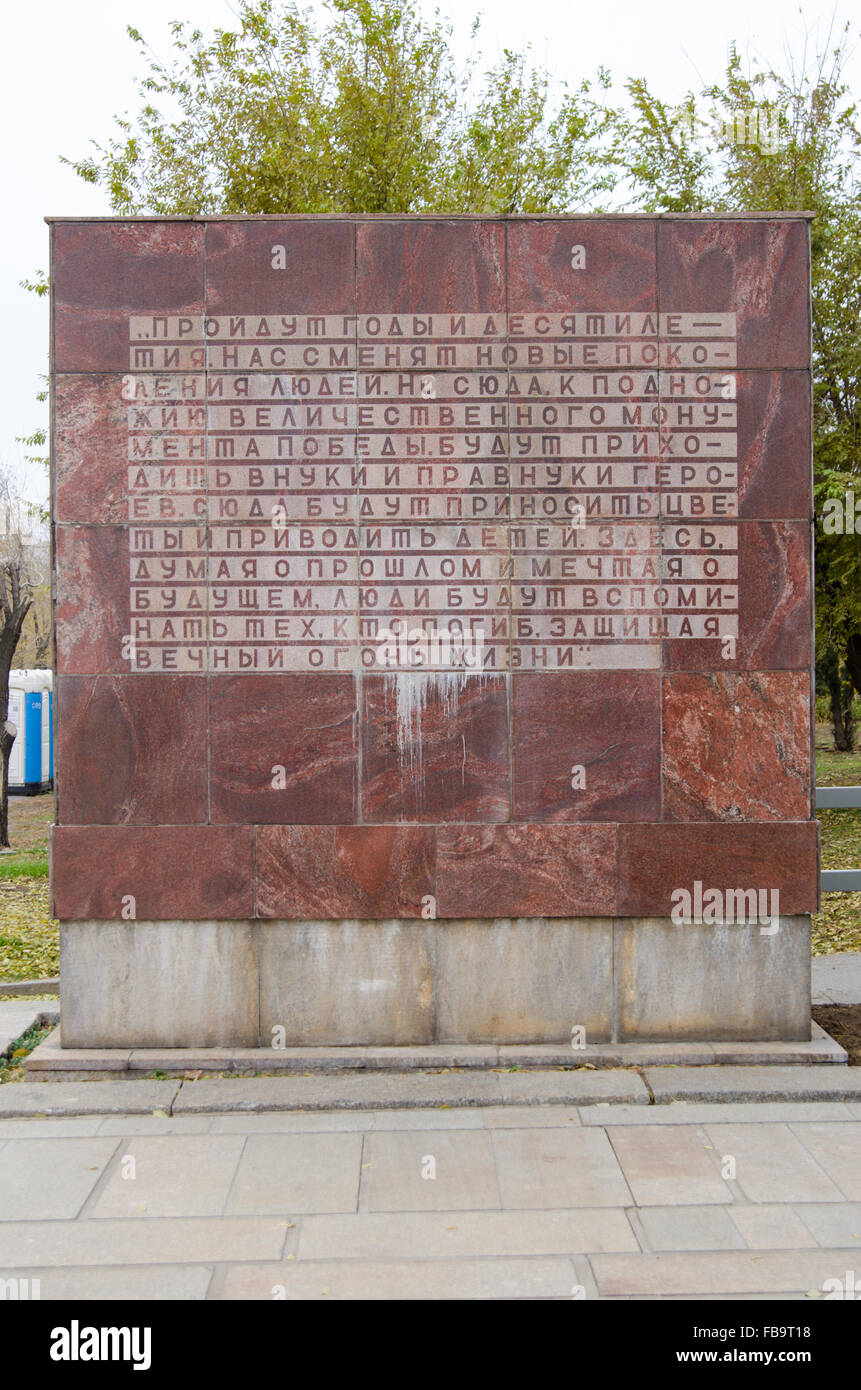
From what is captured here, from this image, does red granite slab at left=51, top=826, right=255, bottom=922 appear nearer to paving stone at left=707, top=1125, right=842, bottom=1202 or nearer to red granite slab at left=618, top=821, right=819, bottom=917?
red granite slab at left=618, top=821, right=819, bottom=917

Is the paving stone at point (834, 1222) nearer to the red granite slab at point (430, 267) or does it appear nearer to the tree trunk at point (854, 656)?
the red granite slab at point (430, 267)

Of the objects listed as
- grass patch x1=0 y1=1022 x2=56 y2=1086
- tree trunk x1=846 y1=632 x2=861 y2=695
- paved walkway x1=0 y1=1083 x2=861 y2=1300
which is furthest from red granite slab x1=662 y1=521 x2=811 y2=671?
tree trunk x1=846 y1=632 x2=861 y2=695

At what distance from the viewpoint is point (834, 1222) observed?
4.45m

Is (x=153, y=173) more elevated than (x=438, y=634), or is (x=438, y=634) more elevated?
(x=153, y=173)

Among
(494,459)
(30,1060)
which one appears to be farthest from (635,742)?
(30,1060)

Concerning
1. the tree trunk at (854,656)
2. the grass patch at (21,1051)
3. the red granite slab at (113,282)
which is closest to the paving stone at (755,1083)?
the grass patch at (21,1051)

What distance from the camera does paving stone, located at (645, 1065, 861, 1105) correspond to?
5.72 m

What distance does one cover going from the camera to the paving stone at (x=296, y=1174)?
466 centimetres

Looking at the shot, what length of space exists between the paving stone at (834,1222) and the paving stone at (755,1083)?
1116mm

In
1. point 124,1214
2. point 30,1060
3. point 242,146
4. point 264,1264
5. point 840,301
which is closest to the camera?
point 264,1264

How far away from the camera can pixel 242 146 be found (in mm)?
14242

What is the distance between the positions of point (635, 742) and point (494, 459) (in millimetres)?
1658

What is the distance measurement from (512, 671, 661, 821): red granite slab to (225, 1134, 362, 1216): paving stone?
192 cm

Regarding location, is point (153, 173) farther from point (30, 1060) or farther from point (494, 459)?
point (30, 1060)
